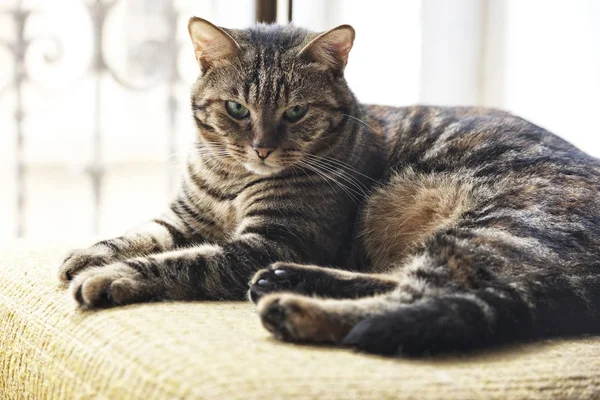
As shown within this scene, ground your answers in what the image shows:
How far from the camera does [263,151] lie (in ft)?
5.53

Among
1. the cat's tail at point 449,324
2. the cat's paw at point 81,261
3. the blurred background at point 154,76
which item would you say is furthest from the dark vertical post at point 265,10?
the cat's tail at point 449,324

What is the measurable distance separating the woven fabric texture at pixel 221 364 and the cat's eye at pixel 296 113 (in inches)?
18.8

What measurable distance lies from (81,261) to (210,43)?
59 cm

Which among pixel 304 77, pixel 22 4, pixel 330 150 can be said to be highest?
pixel 22 4

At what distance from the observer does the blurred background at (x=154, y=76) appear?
2451mm

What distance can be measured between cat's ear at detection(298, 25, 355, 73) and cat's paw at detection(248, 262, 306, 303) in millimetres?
581

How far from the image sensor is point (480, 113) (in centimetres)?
198

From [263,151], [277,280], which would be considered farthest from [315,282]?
[263,151]

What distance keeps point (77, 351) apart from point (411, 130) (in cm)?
108

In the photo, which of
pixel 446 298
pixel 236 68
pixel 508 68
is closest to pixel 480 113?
pixel 236 68

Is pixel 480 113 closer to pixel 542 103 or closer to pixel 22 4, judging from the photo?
pixel 542 103

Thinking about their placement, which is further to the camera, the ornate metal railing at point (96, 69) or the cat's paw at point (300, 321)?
the ornate metal railing at point (96, 69)

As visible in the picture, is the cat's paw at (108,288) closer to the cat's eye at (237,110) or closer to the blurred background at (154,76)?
the cat's eye at (237,110)

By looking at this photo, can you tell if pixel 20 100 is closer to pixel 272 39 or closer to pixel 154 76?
pixel 154 76
